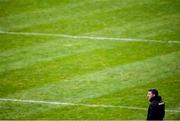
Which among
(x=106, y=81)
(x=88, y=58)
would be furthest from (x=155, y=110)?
(x=88, y=58)

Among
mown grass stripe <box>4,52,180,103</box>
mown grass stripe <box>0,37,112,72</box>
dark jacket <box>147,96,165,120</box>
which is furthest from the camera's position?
mown grass stripe <box>0,37,112,72</box>

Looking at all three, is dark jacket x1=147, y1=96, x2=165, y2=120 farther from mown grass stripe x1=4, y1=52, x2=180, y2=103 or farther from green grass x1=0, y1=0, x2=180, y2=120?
mown grass stripe x1=4, y1=52, x2=180, y2=103

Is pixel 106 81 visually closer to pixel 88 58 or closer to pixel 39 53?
pixel 88 58

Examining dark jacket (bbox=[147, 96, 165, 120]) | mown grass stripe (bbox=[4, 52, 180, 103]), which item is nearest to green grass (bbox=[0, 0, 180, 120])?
mown grass stripe (bbox=[4, 52, 180, 103])

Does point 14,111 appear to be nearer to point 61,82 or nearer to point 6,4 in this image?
point 61,82

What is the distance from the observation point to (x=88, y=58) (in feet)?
69.1

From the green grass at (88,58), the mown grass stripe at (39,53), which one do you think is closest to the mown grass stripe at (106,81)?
the green grass at (88,58)

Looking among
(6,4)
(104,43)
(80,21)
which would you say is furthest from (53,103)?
(6,4)

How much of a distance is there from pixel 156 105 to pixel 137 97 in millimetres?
3287

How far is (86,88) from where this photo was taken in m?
18.5

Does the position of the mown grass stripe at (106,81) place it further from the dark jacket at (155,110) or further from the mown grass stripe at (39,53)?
the dark jacket at (155,110)

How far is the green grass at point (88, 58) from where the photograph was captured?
57.2ft

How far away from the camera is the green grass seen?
17.4 metres

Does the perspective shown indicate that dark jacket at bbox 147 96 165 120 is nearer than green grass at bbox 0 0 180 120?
Yes
